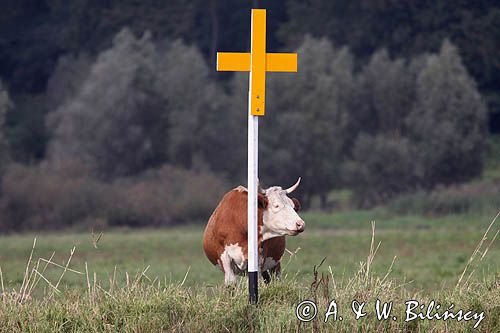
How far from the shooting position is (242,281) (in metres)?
11.5

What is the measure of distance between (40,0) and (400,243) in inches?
1441

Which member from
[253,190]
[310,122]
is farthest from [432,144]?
[253,190]

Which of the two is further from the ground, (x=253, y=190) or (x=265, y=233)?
(x=253, y=190)

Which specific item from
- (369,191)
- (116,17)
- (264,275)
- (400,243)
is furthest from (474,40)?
(264,275)

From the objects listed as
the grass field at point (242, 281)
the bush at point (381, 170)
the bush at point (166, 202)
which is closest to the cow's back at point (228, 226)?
the grass field at point (242, 281)

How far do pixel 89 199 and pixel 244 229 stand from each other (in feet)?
112

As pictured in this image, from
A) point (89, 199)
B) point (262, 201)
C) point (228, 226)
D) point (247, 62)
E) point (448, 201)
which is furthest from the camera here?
point (89, 199)

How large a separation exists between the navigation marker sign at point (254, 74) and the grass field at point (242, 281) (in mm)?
676

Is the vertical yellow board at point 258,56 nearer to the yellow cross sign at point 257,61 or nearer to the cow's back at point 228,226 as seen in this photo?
the yellow cross sign at point 257,61

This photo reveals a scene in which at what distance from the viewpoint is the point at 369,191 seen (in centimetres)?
5288

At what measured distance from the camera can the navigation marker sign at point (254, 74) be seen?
420 inches

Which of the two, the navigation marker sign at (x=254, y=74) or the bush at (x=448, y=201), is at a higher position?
the navigation marker sign at (x=254, y=74)

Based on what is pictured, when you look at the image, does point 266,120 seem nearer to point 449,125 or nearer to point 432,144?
point 432,144

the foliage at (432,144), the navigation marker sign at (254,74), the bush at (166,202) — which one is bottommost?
the bush at (166,202)
